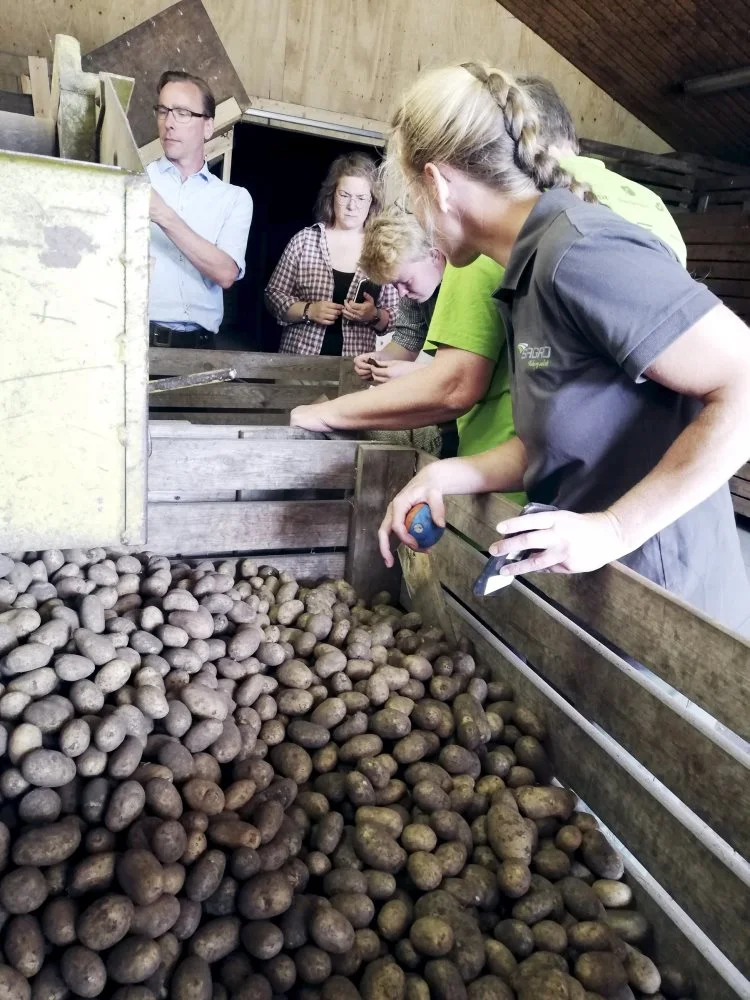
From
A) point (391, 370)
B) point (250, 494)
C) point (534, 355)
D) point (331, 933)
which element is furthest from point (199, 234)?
point (331, 933)

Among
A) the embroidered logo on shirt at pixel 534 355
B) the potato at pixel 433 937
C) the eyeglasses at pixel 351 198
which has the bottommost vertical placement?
the potato at pixel 433 937

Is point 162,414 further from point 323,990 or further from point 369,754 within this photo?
point 323,990

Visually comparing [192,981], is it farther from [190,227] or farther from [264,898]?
[190,227]

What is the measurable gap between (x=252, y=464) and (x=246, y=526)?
0.18 meters

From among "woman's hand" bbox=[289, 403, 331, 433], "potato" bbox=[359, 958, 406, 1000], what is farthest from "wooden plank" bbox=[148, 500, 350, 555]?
"potato" bbox=[359, 958, 406, 1000]

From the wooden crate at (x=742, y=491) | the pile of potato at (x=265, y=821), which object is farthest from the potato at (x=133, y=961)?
the wooden crate at (x=742, y=491)

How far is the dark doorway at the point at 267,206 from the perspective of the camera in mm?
5996

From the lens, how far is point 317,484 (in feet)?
6.43

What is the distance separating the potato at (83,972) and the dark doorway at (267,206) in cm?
530

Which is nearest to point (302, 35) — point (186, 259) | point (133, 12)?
point (133, 12)

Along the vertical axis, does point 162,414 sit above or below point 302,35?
below

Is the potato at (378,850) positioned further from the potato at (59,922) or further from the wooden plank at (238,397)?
the wooden plank at (238,397)

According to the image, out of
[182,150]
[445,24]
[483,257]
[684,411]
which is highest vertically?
[445,24]

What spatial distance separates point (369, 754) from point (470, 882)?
0.97ft
